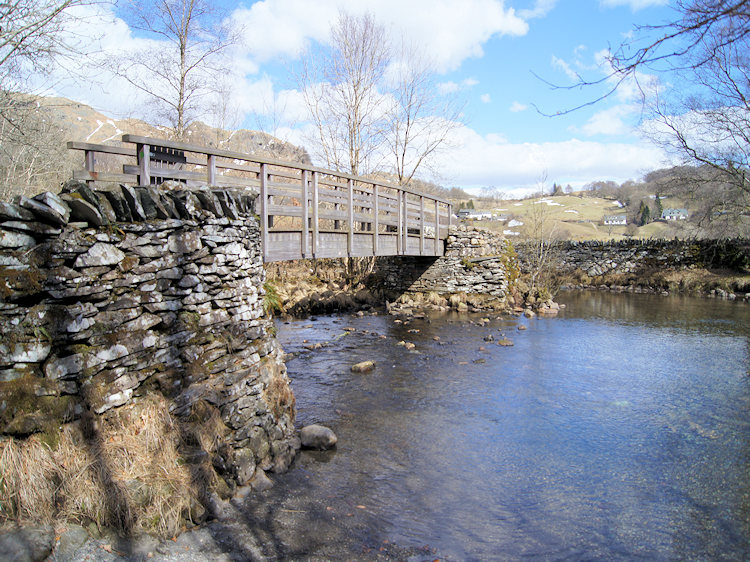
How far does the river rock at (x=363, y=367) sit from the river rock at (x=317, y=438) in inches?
130

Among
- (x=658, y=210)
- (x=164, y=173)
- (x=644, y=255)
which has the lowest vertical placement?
(x=644, y=255)

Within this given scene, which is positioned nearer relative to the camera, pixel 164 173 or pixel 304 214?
pixel 164 173

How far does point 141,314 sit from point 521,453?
5.03 m

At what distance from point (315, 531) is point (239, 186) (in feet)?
16.8

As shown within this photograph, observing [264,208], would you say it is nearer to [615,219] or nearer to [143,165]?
[143,165]

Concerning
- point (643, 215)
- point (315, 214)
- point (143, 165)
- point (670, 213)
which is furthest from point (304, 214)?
point (670, 213)

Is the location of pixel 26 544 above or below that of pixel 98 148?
below

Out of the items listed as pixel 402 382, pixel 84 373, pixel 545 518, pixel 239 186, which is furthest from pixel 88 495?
pixel 402 382

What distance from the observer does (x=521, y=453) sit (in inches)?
249

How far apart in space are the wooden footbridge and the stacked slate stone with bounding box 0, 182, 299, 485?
0.72 metres

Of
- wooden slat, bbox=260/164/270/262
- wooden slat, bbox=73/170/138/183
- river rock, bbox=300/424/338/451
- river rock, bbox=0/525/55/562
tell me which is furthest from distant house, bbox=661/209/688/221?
river rock, bbox=0/525/55/562

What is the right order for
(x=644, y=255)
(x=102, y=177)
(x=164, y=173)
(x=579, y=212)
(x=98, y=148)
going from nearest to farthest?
(x=98, y=148), (x=102, y=177), (x=164, y=173), (x=644, y=255), (x=579, y=212)

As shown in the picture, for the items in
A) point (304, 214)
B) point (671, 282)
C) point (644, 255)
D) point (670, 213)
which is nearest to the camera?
point (304, 214)

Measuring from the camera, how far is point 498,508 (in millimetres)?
5055
